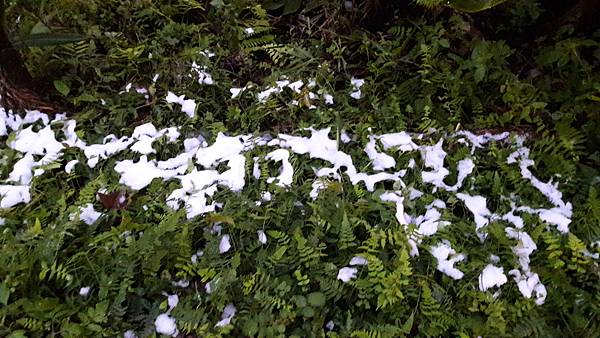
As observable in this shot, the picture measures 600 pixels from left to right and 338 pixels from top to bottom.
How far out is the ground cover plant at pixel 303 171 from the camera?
1.84 meters

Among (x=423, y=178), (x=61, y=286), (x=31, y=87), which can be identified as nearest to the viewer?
(x=61, y=286)

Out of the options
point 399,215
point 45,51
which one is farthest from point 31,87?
point 399,215

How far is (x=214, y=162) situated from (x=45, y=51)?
1.11 meters

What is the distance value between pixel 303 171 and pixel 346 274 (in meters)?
0.58

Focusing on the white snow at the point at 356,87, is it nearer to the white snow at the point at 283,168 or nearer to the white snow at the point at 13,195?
the white snow at the point at 283,168

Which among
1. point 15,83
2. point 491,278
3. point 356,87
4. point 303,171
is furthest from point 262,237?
point 15,83

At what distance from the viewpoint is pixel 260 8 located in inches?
122

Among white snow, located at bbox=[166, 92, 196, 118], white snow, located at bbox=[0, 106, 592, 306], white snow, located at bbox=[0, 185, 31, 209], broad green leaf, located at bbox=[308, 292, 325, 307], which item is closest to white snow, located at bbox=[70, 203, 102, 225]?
white snow, located at bbox=[0, 106, 592, 306]

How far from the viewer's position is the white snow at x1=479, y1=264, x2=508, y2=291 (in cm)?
188

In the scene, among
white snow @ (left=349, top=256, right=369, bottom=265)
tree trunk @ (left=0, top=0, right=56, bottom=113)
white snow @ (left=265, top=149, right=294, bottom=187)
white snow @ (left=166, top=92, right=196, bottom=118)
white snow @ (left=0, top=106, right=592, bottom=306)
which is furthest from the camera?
white snow @ (left=166, top=92, right=196, bottom=118)

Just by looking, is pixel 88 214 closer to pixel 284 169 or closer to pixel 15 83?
pixel 284 169

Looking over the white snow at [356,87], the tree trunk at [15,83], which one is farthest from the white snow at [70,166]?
the white snow at [356,87]

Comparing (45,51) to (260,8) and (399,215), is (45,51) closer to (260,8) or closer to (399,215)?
(260,8)

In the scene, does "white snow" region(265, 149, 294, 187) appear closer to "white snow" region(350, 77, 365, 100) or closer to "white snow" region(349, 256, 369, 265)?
"white snow" region(349, 256, 369, 265)
